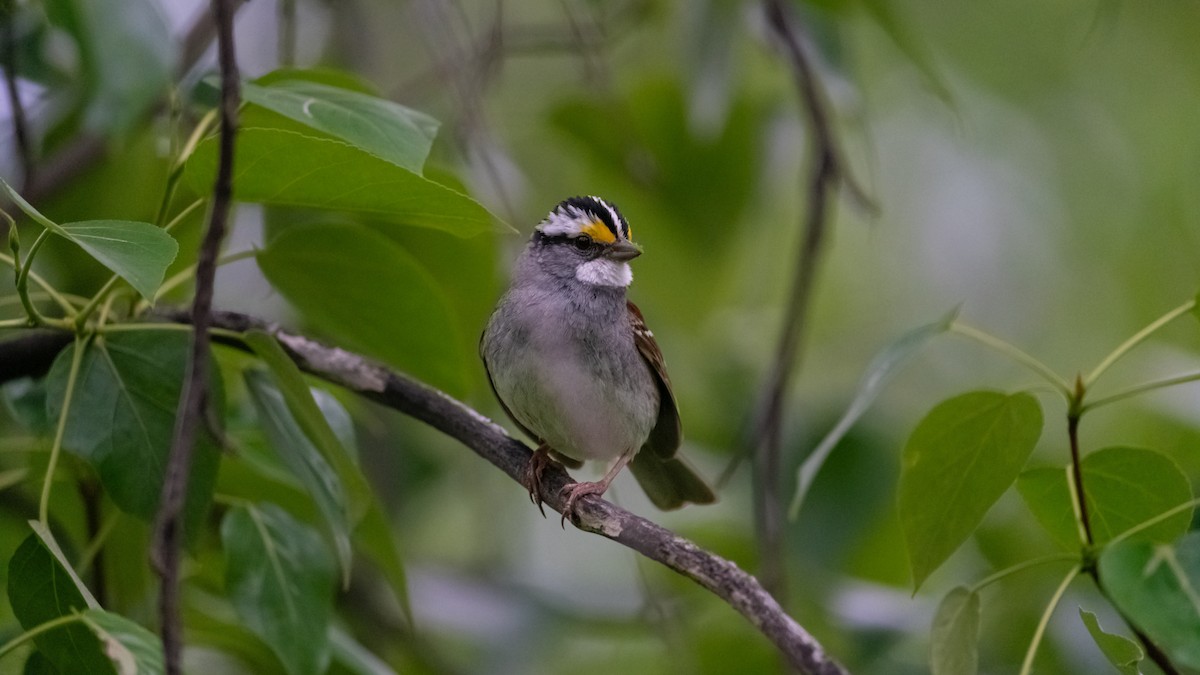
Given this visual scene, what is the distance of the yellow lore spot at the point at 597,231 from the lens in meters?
4.21

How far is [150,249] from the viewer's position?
2146 mm

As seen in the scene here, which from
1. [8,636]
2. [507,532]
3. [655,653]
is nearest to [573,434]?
[8,636]

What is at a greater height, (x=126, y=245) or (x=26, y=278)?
(x=126, y=245)

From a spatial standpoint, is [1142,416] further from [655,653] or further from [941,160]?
[941,160]

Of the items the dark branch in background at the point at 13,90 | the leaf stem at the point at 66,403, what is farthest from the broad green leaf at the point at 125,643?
the dark branch in background at the point at 13,90

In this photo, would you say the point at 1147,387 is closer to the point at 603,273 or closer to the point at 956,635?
the point at 956,635

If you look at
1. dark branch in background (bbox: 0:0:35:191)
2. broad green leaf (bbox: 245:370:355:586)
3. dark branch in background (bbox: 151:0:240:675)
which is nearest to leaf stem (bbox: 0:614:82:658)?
dark branch in background (bbox: 151:0:240:675)

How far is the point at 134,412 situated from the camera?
2.73 metres

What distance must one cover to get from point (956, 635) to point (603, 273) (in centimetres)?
197

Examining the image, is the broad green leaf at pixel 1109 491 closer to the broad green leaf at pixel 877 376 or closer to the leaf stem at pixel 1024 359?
the leaf stem at pixel 1024 359

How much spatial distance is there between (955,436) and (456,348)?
134 cm

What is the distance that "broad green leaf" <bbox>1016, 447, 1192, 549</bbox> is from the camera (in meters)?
2.68

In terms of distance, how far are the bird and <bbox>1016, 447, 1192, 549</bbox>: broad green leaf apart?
1.25m

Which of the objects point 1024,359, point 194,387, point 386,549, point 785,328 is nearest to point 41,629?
point 194,387
